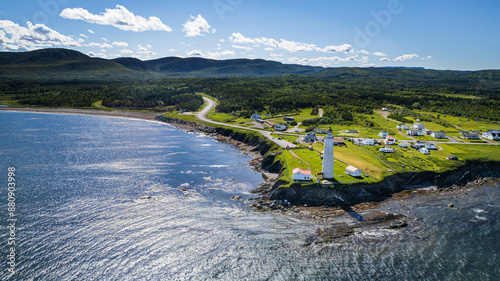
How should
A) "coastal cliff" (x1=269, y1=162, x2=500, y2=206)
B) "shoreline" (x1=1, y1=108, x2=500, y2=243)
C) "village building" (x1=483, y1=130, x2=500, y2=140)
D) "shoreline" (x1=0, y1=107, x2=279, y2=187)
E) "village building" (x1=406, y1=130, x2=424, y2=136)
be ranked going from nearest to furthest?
1. "shoreline" (x1=1, y1=108, x2=500, y2=243)
2. "coastal cliff" (x1=269, y1=162, x2=500, y2=206)
3. "shoreline" (x1=0, y1=107, x2=279, y2=187)
4. "village building" (x1=483, y1=130, x2=500, y2=140)
5. "village building" (x1=406, y1=130, x2=424, y2=136)

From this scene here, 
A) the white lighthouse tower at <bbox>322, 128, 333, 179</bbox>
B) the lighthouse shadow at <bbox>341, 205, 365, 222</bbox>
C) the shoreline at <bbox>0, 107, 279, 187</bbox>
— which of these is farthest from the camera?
the shoreline at <bbox>0, 107, 279, 187</bbox>

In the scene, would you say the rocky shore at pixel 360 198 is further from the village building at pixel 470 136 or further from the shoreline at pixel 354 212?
the village building at pixel 470 136

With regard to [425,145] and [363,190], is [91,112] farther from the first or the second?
[425,145]

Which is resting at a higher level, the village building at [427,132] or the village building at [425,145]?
the village building at [427,132]

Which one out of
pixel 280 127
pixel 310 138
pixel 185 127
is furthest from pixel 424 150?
pixel 185 127

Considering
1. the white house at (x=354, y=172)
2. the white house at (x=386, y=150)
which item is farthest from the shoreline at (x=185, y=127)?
the white house at (x=386, y=150)

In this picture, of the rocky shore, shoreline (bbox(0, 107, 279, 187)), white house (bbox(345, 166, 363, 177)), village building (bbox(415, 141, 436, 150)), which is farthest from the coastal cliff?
village building (bbox(415, 141, 436, 150))

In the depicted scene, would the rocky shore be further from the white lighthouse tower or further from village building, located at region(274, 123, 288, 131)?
village building, located at region(274, 123, 288, 131)

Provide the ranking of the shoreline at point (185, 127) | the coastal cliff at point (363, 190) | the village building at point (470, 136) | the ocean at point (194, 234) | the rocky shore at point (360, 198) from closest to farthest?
the ocean at point (194, 234), the rocky shore at point (360, 198), the coastal cliff at point (363, 190), the shoreline at point (185, 127), the village building at point (470, 136)
